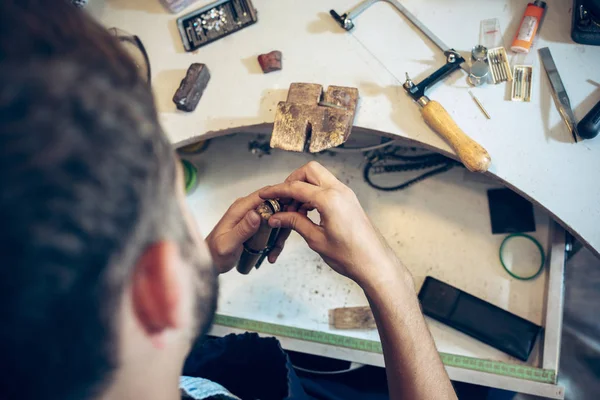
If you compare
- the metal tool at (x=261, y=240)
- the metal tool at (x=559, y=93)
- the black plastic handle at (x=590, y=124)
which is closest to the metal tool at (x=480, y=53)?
the metal tool at (x=559, y=93)

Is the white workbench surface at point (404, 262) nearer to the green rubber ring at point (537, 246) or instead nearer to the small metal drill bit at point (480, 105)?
the green rubber ring at point (537, 246)

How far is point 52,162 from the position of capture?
33 cm

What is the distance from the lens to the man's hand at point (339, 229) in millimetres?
741

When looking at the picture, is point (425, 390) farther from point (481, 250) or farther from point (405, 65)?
point (405, 65)

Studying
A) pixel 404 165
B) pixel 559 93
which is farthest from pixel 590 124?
pixel 404 165

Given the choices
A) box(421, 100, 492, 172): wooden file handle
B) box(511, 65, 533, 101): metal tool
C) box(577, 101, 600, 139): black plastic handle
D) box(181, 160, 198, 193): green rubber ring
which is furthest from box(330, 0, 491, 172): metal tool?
box(181, 160, 198, 193): green rubber ring

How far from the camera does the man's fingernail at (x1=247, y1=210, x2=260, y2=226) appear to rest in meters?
0.82

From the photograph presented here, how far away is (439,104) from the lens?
0.91m

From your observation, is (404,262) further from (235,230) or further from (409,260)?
(235,230)

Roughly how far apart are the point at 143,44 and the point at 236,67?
25 centimetres

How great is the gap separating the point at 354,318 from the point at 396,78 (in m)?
0.56

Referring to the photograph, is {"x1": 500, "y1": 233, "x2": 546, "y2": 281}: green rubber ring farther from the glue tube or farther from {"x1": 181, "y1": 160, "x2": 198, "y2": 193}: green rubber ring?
{"x1": 181, "y1": 160, "x2": 198, "y2": 193}: green rubber ring

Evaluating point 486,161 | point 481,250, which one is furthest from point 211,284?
point 481,250

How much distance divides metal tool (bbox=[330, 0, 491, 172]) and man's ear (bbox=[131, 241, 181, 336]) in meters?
0.63
